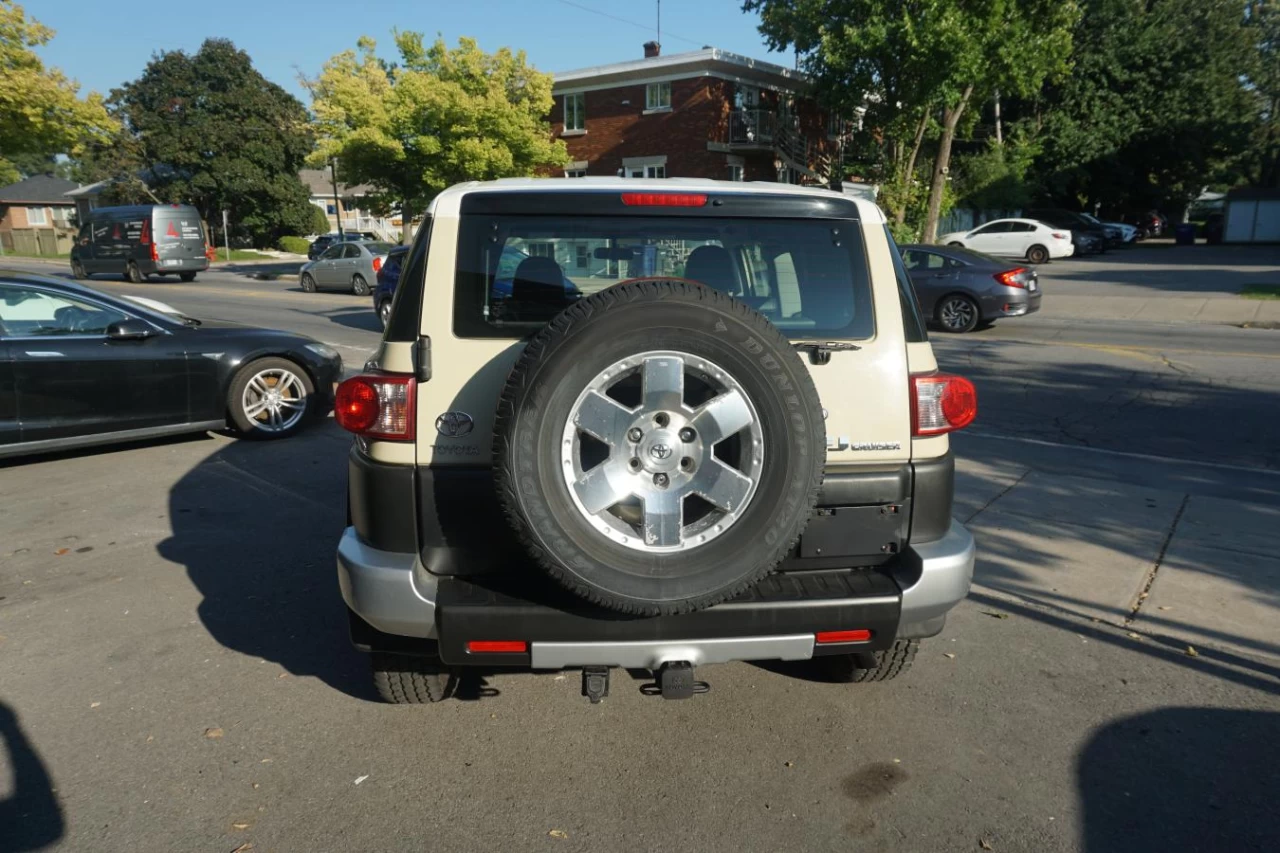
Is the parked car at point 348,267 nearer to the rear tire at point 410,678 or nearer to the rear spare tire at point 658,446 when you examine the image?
the rear tire at point 410,678

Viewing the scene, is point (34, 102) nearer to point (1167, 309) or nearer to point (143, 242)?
point (143, 242)

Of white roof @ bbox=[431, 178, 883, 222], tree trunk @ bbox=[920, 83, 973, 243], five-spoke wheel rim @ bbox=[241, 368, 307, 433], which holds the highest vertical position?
tree trunk @ bbox=[920, 83, 973, 243]

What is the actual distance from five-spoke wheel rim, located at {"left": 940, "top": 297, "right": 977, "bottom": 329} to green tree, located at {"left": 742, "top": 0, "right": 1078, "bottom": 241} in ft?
42.8

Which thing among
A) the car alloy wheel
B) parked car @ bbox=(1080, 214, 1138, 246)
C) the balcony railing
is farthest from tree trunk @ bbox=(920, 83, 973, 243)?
the car alloy wheel

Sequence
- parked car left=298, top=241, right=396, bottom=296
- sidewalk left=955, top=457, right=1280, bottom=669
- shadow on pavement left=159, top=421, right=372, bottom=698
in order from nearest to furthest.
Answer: shadow on pavement left=159, top=421, right=372, bottom=698 < sidewalk left=955, top=457, right=1280, bottom=669 < parked car left=298, top=241, right=396, bottom=296

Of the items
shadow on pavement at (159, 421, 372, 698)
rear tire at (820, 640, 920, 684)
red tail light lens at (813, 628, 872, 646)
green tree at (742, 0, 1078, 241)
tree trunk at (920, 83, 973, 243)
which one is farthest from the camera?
tree trunk at (920, 83, 973, 243)

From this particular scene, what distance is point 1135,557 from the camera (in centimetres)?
546

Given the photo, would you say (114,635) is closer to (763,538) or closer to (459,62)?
(763,538)

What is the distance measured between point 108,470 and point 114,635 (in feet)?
11.4

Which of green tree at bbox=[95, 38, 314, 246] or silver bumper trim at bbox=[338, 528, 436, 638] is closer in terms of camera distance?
silver bumper trim at bbox=[338, 528, 436, 638]

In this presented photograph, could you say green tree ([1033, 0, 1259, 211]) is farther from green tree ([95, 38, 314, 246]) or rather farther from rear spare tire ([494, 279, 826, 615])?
rear spare tire ([494, 279, 826, 615])

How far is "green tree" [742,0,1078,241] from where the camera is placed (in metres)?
25.9

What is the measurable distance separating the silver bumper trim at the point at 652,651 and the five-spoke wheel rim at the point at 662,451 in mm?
335

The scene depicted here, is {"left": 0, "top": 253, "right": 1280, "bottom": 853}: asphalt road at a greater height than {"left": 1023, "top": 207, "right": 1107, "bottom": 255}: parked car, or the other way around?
{"left": 1023, "top": 207, "right": 1107, "bottom": 255}: parked car
